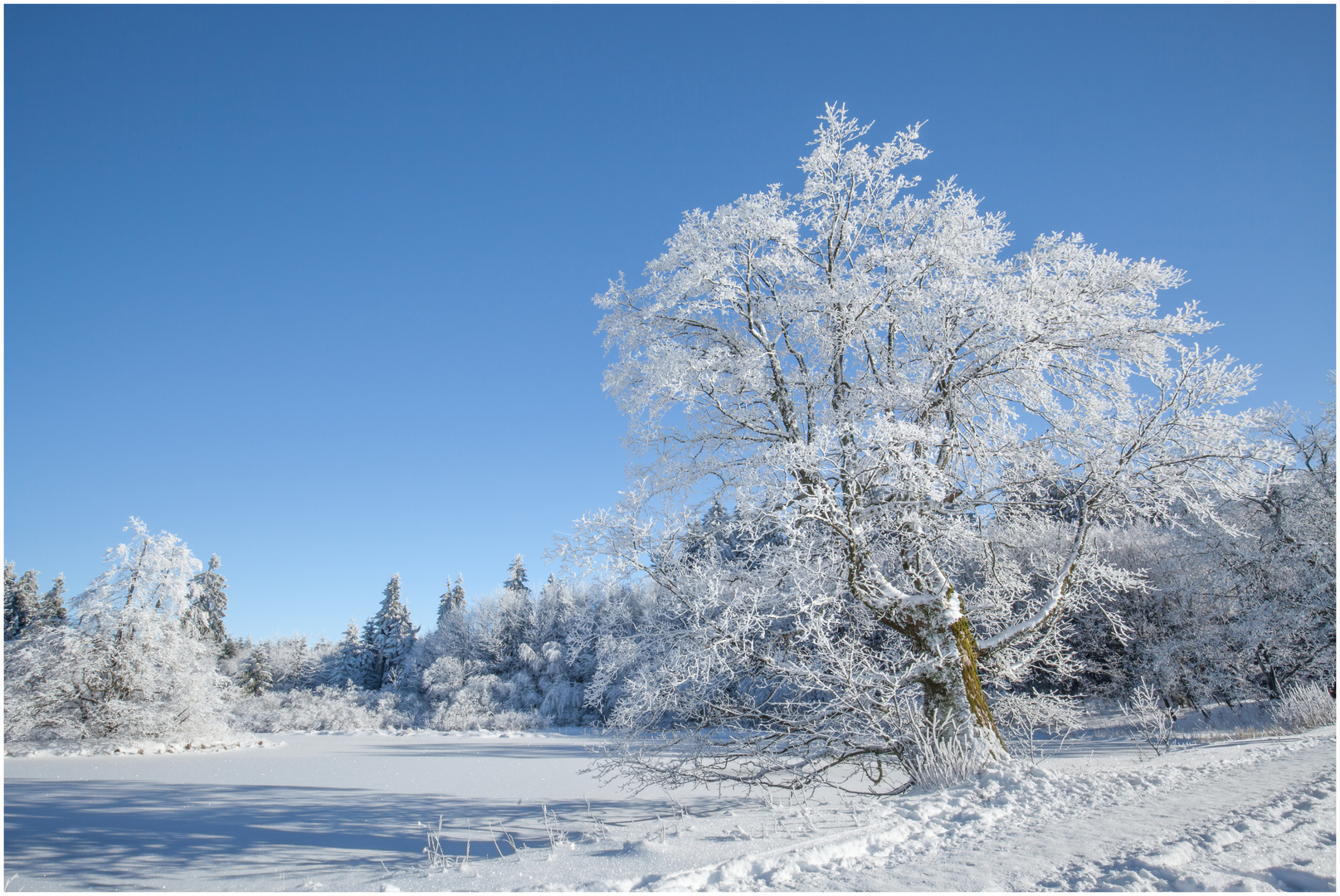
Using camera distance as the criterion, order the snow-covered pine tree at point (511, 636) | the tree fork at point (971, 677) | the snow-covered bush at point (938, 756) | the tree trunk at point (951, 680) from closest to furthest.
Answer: the snow-covered bush at point (938, 756), the tree trunk at point (951, 680), the tree fork at point (971, 677), the snow-covered pine tree at point (511, 636)

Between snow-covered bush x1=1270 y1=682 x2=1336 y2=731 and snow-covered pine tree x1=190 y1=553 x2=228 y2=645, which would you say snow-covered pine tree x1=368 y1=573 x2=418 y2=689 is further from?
snow-covered bush x1=1270 y1=682 x2=1336 y2=731

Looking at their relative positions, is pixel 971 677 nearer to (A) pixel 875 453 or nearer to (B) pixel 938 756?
(B) pixel 938 756

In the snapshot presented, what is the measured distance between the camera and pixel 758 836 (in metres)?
3.87

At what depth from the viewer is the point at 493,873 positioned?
346cm

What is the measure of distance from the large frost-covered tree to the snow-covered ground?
964mm

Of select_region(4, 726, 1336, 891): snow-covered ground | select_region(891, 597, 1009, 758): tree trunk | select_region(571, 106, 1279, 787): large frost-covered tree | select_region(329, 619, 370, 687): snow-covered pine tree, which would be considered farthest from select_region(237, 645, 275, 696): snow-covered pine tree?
select_region(891, 597, 1009, 758): tree trunk

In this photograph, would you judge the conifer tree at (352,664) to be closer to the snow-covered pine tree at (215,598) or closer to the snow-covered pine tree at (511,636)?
the snow-covered pine tree at (215,598)

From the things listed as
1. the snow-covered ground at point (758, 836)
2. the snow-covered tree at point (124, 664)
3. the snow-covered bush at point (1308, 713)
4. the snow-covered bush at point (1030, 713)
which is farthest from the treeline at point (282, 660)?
the snow-covered bush at point (1308, 713)

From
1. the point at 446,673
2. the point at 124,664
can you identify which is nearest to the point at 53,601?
the point at 446,673

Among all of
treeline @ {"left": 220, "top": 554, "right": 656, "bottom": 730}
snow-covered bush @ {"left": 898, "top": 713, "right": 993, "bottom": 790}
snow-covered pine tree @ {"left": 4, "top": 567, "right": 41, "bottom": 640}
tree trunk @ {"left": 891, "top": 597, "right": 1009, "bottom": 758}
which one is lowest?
treeline @ {"left": 220, "top": 554, "right": 656, "bottom": 730}

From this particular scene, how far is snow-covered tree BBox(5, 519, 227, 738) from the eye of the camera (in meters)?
20.7

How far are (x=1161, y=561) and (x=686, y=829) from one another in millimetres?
20896

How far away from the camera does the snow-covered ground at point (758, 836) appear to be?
116 inches

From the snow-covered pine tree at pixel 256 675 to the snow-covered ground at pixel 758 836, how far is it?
1643 inches
